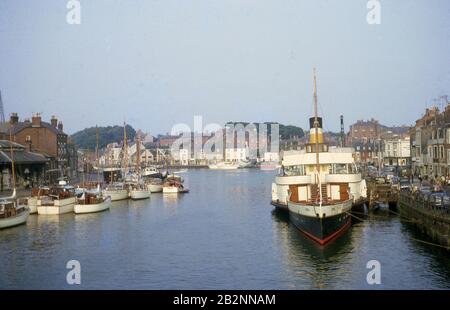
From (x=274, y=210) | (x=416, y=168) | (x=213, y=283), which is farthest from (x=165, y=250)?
(x=416, y=168)

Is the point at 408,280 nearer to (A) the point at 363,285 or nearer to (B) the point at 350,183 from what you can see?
(A) the point at 363,285

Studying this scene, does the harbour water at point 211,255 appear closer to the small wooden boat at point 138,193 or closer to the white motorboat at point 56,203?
the white motorboat at point 56,203

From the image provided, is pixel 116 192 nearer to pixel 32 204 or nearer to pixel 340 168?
pixel 32 204

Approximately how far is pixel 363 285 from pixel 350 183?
2251cm

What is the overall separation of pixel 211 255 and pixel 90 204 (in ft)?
86.3

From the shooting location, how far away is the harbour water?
92.6 ft

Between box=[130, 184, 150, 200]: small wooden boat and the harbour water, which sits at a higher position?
box=[130, 184, 150, 200]: small wooden boat

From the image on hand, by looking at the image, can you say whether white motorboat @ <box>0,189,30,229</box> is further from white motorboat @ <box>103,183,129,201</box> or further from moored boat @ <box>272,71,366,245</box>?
white motorboat @ <box>103,183,129,201</box>

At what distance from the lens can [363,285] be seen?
89.0 ft

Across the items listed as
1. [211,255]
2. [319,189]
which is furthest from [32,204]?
[319,189]

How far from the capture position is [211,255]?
3488 centimetres

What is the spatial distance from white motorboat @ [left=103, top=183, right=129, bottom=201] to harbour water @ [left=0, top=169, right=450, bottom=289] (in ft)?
65.6

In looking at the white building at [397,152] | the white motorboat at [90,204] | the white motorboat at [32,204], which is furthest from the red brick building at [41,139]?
the white building at [397,152]

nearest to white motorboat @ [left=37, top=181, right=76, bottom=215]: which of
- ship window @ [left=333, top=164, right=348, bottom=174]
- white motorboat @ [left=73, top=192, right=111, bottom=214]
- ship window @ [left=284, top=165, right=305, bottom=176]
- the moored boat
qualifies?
white motorboat @ [left=73, top=192, right=111, bottom=214]
